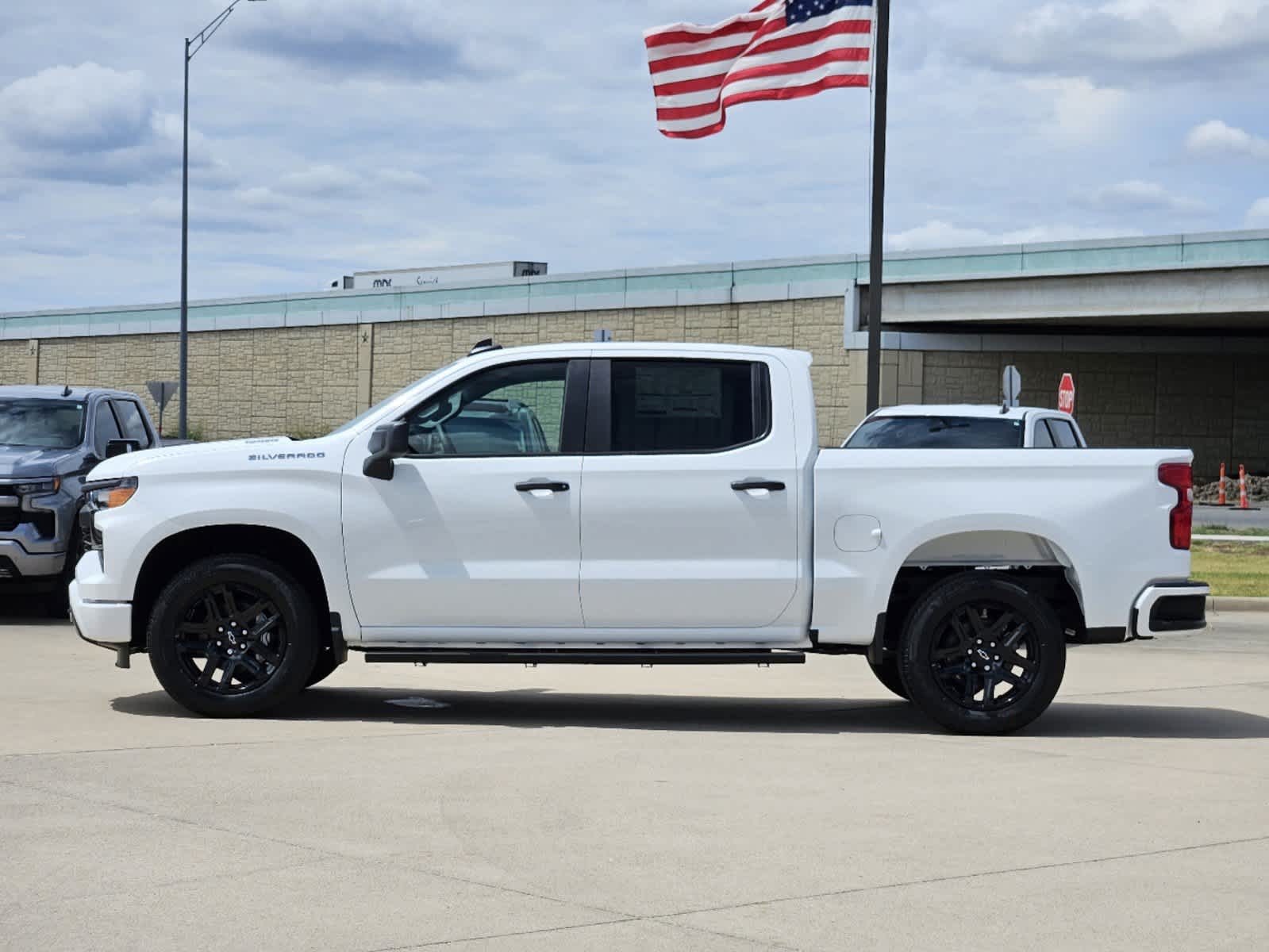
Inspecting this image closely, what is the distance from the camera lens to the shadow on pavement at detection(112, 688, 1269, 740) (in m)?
9.67

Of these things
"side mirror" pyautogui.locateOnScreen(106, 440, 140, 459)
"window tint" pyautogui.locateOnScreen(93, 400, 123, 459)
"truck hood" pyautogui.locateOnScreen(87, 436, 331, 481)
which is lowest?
"truck hood" pyautogui.locateOnScreen(87, 436, 331, 481)

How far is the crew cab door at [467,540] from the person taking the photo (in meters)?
9.34

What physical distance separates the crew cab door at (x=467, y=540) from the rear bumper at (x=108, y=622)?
3.92 feet

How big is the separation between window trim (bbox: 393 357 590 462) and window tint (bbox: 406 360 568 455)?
0.01 m

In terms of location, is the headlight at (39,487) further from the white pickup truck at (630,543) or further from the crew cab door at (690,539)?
the crew cab door at (690,539)

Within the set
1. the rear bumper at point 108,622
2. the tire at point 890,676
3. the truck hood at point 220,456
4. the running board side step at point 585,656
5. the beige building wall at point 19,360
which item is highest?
the beige building wall at point 19,360

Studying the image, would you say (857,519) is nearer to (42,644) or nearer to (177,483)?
(177,483)

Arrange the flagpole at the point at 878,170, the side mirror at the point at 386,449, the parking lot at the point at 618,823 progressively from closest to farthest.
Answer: the parking lot at the point at 618,823 → the side mirror at the point at 386,449 → the flagpole at the point at 878,170

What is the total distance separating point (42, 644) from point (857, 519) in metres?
6.84

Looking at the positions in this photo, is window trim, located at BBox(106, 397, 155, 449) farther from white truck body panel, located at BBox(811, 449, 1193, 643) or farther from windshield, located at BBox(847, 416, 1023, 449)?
white truck body panel, located at BBox(811, 449, 1193, 643)

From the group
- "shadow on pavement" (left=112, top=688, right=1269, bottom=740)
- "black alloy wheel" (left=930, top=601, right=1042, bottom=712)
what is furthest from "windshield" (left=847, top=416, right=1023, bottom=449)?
"black alloy wheel" (left=930, top=601, right=1042, bottom=712)

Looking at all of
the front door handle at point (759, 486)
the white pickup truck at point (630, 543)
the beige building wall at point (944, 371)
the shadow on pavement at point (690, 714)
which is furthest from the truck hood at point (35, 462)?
the beige building wall at point (944, 371)

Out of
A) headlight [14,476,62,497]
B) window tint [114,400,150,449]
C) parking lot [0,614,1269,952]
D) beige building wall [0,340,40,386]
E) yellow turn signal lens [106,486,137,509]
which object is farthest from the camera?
beige building wall [0,340,40,386]

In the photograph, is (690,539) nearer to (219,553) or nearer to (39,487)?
(219,553)
